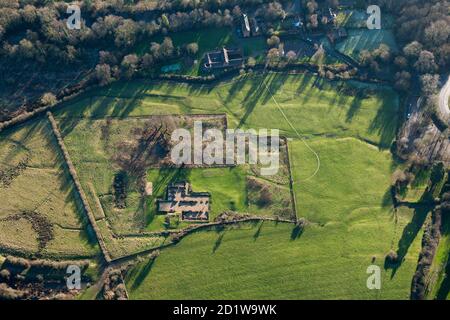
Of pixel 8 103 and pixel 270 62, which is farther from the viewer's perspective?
pixel 270 62

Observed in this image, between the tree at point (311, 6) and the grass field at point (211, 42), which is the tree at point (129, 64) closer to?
the grass field at point (211, 42)

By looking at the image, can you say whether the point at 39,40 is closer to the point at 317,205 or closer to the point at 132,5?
the point at 132,5

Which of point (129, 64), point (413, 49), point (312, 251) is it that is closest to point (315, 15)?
point (413, 49)

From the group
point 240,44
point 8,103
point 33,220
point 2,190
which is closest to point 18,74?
point 8,103

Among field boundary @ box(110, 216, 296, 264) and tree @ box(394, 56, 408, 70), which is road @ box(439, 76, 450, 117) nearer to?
tree @ box(394, 56, 408, 70)

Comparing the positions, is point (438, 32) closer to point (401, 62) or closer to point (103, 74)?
point (401, 62)
